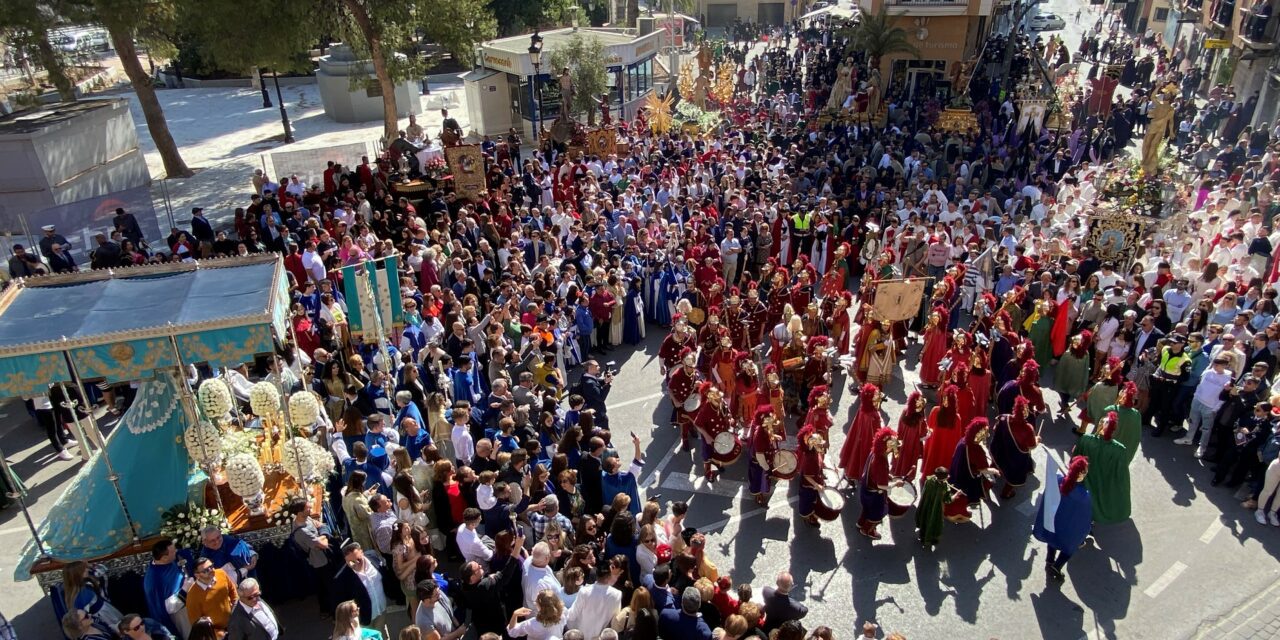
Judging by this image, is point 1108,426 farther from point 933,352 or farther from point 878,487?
point 933,352

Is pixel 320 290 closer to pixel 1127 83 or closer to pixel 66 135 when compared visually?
pixel 66 135

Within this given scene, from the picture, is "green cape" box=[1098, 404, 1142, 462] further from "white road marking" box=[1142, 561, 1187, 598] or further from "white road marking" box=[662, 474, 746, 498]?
"white road marking" box=[662, 474, 746, 498]

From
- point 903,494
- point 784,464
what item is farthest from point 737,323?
point 903,494

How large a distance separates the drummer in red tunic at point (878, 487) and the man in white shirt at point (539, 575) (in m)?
3.77

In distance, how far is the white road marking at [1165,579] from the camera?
8133mm

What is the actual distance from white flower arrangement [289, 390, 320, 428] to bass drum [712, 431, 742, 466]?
176 inches

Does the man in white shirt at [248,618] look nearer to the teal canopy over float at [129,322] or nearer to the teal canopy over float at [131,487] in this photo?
the teal canopy over float at [131,487]

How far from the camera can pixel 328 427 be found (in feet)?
29.8

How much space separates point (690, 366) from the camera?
1023 centimetres

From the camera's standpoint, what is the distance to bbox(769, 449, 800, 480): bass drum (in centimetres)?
905

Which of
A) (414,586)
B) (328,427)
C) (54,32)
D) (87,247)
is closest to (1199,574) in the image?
(414,586)

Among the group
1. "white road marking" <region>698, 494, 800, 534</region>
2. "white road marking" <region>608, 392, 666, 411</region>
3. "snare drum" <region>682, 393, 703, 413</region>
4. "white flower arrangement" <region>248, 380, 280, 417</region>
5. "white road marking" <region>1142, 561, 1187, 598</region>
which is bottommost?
"white road marking" <region>1142, 561, 1187, 598</region>

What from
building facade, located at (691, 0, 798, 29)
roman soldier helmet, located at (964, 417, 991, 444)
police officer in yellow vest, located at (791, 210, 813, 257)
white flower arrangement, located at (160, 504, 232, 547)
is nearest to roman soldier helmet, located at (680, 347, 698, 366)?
roman soldier helmet, located at (964, 417, 991, 444)

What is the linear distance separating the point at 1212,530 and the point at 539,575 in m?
7.66
